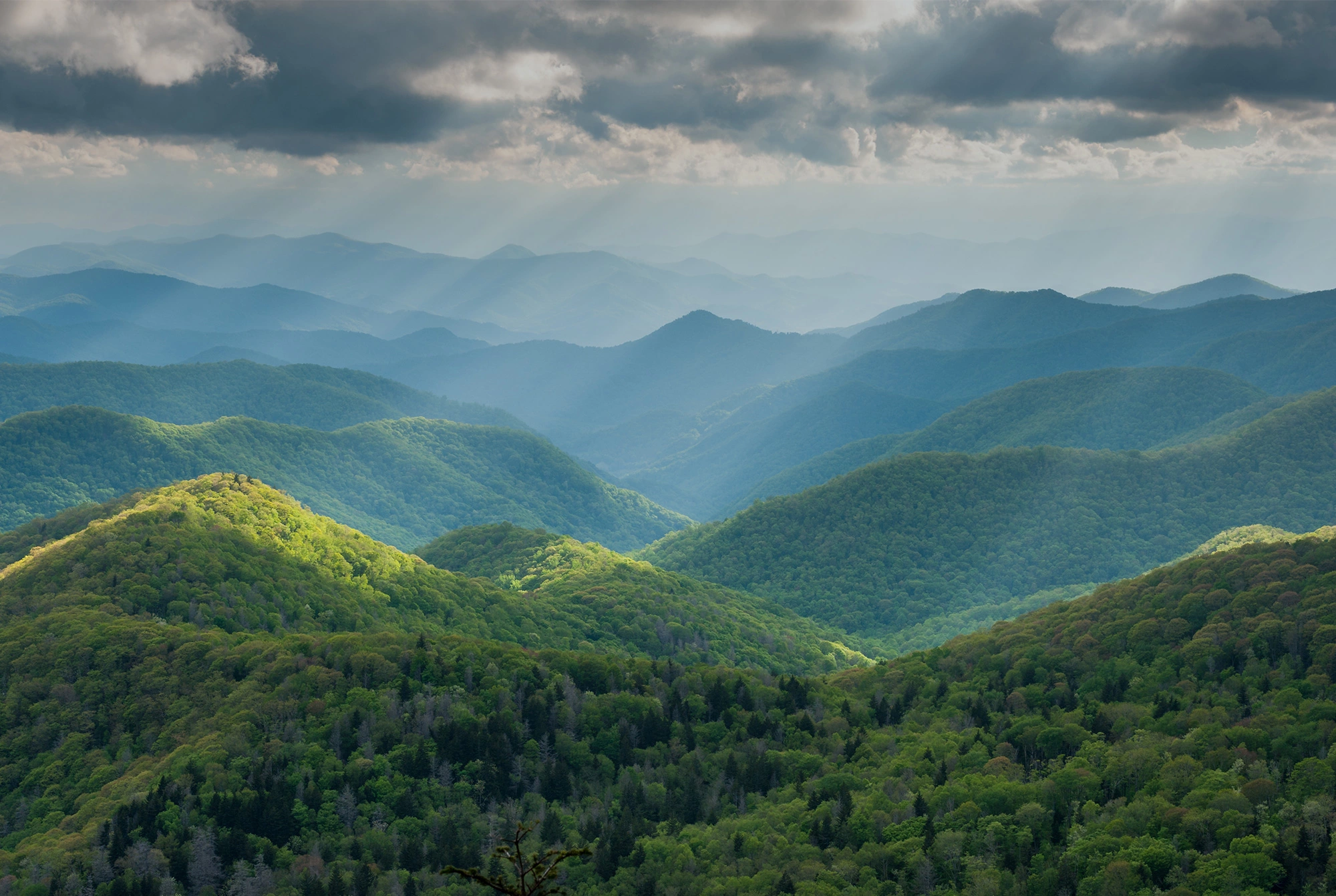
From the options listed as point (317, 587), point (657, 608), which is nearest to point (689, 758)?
point (317, 587)

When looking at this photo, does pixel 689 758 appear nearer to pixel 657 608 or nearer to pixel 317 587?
pixel 317 587

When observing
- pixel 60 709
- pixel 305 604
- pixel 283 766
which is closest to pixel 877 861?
pixel 283 766

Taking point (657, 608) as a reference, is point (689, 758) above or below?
above

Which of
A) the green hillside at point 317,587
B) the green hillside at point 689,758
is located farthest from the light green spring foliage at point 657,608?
the green hillside at point 689,758

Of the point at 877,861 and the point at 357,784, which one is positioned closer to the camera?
Result: the point at 877,861

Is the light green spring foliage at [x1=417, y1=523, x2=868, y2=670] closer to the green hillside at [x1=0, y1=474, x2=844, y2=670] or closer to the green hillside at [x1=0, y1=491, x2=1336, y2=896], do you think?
the green hillside at [x1=0, y1=474, x2=844, y2=670]

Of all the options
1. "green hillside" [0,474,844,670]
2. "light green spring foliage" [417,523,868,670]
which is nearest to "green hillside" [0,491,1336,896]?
"green hillside" [0,474,844,670]

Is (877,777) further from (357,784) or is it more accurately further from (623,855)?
(357,784)

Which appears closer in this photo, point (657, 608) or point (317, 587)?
point (317, 587)

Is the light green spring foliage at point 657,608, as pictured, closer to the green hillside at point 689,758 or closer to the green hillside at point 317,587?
the green hillside at point 317,587
